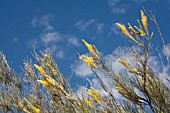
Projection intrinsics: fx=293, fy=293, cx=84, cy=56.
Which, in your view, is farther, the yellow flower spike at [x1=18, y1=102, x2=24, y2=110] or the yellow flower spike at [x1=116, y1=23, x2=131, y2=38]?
the yellow flower spike at [x1=18, y1=102, x2=24, y2=110]

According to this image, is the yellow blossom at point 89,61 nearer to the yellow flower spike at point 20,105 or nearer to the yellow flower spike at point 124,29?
the yellow flower spike at point 124,29

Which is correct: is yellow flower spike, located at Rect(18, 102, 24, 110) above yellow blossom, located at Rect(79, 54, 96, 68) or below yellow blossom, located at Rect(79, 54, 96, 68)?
above

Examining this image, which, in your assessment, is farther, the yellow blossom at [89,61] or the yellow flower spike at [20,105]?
the yellow flower spike at [20,105]

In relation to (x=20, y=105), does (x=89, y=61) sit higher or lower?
lower

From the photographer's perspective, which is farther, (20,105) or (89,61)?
(20,105)

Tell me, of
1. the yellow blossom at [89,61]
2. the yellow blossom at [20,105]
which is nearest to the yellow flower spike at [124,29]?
the yellow blossom at [89,61]

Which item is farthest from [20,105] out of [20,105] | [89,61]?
[89,61]

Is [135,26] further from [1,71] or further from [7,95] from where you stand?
[1,71]

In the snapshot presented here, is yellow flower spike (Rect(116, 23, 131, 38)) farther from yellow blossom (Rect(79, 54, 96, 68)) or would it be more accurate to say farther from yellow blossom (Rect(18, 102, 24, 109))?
yellow blossom (Rect(18, 102, 24, 109))

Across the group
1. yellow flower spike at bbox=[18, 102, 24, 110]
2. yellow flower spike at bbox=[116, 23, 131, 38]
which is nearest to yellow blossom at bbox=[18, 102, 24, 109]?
yellow flower spike at bbox=[18, 102, 24, 110]

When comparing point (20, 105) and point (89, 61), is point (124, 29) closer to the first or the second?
point (89, 61)

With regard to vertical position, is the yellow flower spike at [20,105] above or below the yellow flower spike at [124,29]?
above

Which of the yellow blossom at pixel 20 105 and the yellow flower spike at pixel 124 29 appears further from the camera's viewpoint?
the yellow blossom at pixel 20 105

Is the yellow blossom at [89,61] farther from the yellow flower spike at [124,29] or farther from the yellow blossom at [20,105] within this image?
the yellow blossom at [20,105]
